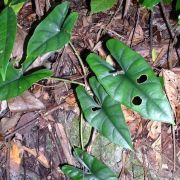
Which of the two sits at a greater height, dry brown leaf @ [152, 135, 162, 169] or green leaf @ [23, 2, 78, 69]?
green leaf @ [23, 2, 78, 69]

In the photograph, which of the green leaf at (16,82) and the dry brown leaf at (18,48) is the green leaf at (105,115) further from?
the dry brown leaf at (18,48)

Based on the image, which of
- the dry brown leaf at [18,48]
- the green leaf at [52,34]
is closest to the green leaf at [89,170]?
the green leaf at [52,34]

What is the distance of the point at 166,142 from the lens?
5.73 ft

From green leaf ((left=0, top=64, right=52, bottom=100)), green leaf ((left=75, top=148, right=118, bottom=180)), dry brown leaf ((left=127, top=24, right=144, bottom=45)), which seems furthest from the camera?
dry brown leaf ((left=127, top=24, right=144, bottom=45))

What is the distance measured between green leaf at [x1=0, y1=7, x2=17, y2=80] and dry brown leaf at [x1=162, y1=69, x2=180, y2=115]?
0.84m

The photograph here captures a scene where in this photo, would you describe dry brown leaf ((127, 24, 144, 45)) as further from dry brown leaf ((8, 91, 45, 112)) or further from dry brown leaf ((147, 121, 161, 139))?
dry brown leaf ((8, 91, 45, 112))

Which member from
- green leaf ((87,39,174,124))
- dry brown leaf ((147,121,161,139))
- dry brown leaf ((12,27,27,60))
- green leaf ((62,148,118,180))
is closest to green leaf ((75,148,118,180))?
green leaf ((62,148,118,180))

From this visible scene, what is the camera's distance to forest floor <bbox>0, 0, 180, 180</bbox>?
1.75m

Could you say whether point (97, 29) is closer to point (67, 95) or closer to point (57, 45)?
point (67, 95)

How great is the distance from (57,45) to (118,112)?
423 mm

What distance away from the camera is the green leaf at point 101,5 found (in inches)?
68.3

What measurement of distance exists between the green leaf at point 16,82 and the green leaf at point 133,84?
0.83ft

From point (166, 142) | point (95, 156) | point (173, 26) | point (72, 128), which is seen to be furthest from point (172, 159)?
point (173, 26)

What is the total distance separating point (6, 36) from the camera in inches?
57.6
